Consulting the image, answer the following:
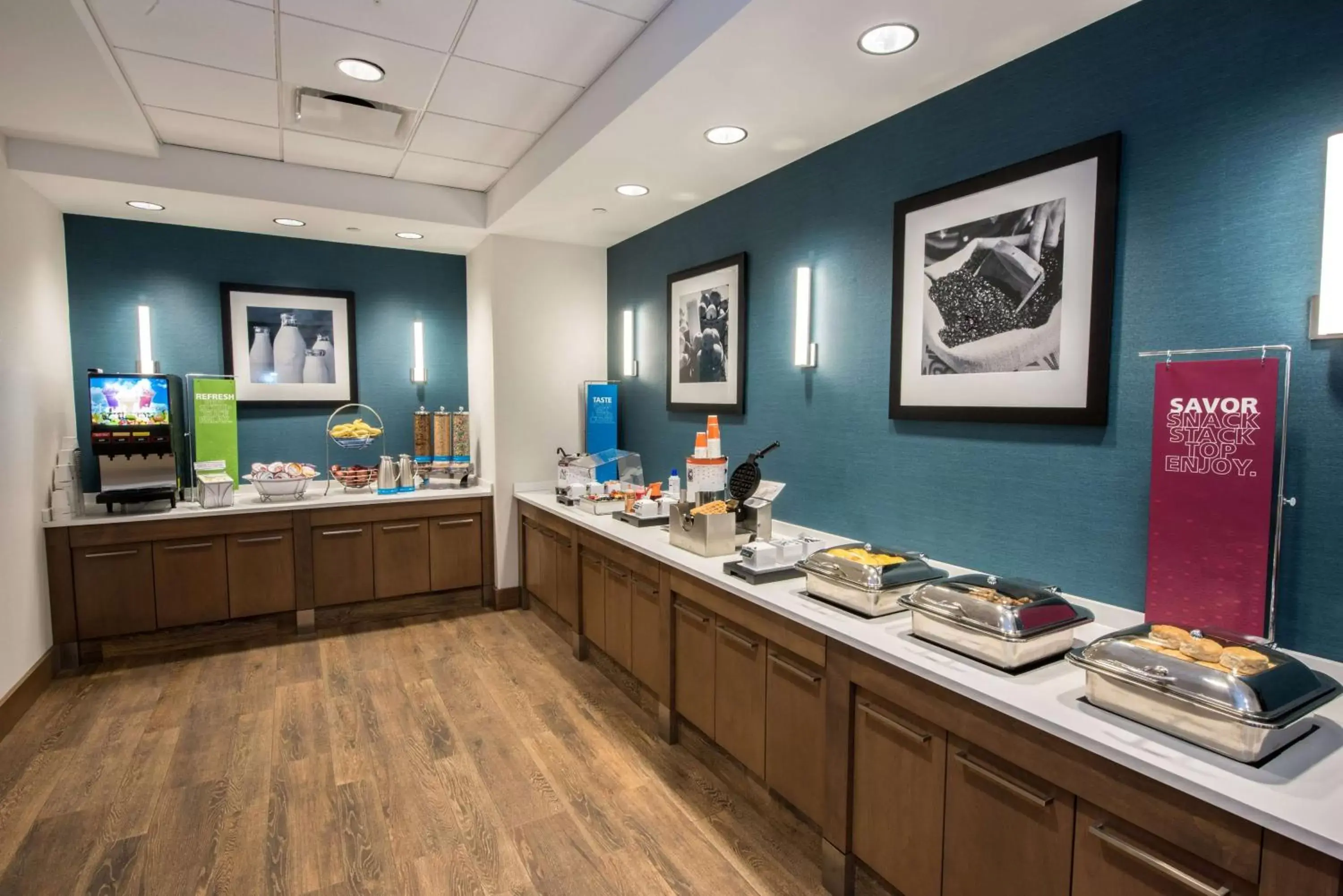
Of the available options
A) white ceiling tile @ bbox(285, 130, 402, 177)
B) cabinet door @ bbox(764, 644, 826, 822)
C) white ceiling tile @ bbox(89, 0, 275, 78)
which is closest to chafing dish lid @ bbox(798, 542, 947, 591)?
cabinet door @ bbox(764, 644, 826, 822)

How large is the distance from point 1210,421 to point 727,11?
1693 millimetres

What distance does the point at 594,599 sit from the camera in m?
3.58

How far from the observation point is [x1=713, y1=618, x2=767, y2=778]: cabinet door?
7.57 ft

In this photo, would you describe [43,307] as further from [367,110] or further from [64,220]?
[367,110]

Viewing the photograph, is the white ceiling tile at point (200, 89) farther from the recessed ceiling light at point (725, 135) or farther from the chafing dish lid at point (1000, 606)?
the chafing dish lid at point (1000, 606)

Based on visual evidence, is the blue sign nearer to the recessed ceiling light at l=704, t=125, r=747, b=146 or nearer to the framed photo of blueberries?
the recessed ceiling light at l=704, t=125, r=747, b=146

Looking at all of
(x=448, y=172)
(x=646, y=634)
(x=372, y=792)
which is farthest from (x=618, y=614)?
(x=448, y=172)

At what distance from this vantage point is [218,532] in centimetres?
393

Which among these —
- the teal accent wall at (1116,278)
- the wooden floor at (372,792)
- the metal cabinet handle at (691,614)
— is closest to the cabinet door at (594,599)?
the wooden floor at (372,792)

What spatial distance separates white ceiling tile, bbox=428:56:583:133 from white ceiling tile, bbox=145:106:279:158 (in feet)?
3.40

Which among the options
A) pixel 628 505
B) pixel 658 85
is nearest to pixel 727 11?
pixel 658 85

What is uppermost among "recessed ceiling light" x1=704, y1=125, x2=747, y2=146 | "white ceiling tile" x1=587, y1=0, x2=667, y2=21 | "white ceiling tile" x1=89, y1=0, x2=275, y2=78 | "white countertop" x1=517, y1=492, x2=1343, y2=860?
"white ceiling tile" x1=587, y1=0, x2=667, y2=21

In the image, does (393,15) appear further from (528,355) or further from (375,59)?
Answer: (528,355)

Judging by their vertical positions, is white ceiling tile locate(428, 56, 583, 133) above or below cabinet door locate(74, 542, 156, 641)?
above
